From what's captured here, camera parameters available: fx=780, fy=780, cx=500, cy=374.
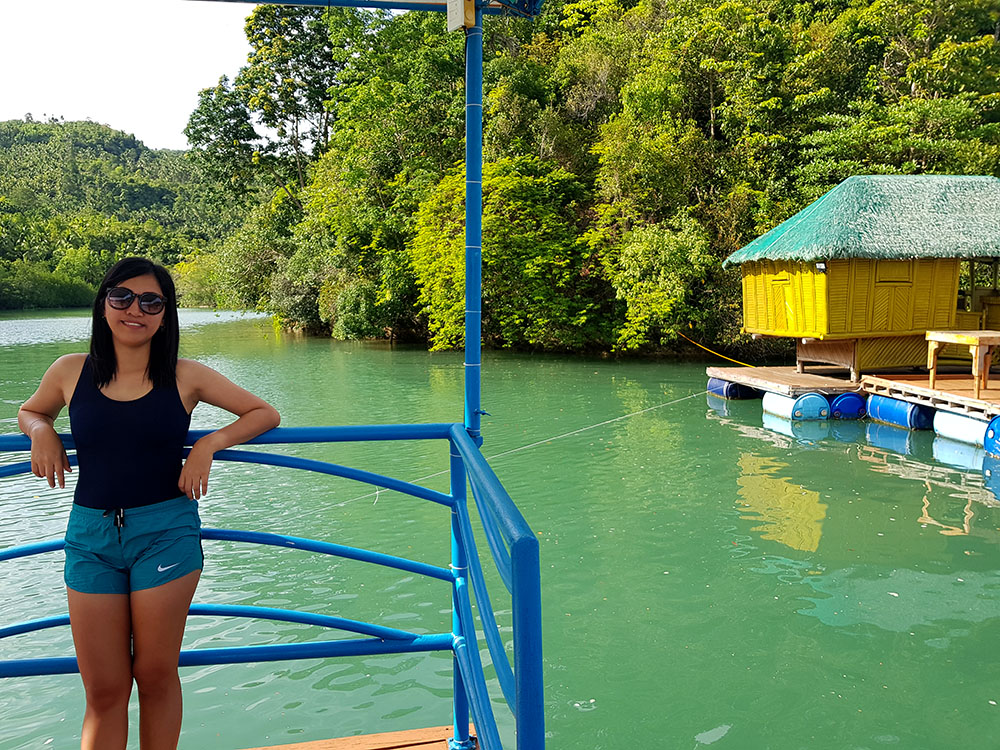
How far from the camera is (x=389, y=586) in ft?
22.6

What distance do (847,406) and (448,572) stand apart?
45.4 feet

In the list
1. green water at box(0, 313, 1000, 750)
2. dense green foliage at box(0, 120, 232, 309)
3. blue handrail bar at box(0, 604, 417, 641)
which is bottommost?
green water at box(0, 313, 1000, 750)

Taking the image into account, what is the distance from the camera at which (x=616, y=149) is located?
2417cm

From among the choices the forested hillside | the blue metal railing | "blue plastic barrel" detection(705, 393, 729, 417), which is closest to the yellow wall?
"blue plastic barrel" detection(705, 393, 729, 417)

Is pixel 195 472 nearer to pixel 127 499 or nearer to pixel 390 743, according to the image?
pixel 127 499

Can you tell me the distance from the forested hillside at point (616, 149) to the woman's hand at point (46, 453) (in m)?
21.7

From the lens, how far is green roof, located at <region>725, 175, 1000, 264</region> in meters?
15.4

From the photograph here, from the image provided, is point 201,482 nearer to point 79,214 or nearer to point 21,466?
point 21,466

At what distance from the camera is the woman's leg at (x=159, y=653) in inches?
86.5

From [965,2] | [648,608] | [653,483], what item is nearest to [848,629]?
[648,608]

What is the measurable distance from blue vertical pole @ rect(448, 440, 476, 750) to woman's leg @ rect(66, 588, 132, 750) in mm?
1015

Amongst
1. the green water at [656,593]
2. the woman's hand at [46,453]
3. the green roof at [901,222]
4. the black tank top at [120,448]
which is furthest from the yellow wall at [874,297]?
the woman's hand at [46,453]

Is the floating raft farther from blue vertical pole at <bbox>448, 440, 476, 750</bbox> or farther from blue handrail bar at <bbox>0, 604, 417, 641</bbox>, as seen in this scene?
blue handrail bar at <bbox>0, 604, 417, 641</bbox>

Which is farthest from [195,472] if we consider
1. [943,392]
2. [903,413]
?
[903,413]
